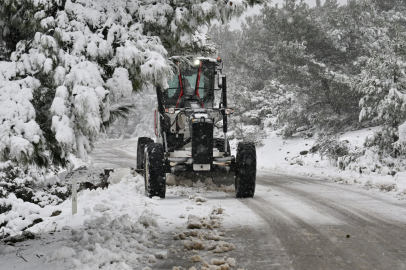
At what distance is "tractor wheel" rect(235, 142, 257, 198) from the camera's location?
26.3 ft

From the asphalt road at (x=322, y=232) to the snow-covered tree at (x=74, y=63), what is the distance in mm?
2234

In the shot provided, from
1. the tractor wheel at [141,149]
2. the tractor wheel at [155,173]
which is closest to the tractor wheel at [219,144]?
the tractor wheel at [155,173]

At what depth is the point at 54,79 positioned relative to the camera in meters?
4.71

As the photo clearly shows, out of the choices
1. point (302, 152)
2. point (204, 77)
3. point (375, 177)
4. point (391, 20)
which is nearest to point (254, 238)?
point (204, 77)

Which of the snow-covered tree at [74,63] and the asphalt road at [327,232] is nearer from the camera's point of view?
the asphalt road at [327,232]

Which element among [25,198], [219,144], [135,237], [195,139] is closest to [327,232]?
[135,237]

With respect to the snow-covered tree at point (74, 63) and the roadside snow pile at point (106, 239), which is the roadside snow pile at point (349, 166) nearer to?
the roadside snow pile at point (106, 239)

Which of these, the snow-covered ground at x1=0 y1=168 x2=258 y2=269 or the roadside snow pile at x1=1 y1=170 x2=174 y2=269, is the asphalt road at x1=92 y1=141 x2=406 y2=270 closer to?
the snow-covered ground at x1=0 y1=168 x2=258 y2=269

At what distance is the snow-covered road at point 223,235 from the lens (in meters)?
4.11

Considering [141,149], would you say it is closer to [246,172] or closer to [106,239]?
[246,172]

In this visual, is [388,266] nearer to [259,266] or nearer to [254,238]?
[259,266]

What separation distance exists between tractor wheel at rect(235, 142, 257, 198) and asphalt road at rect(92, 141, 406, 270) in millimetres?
263

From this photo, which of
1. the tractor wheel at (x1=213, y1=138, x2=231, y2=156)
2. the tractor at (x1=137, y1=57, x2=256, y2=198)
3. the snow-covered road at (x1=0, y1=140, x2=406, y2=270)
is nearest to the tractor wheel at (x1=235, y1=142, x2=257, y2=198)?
the tractor at (x1=137, y1=57, x2=256, y2=198)

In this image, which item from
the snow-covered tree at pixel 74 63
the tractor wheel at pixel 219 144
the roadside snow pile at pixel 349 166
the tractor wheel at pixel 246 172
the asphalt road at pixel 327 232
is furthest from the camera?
the roadside snow pile at pixel 349 166
